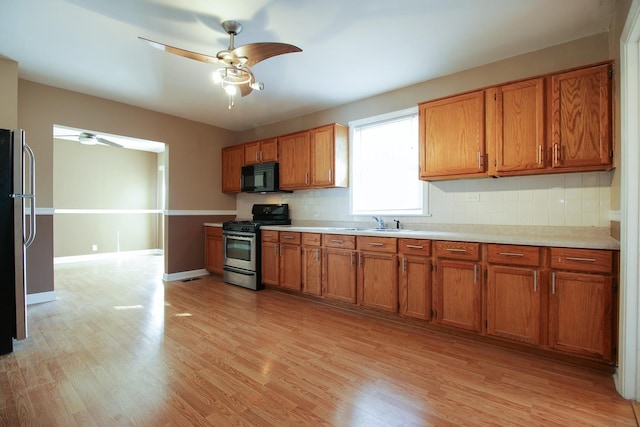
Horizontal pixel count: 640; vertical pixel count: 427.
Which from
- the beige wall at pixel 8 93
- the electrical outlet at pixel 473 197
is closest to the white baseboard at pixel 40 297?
the beige wall at pixel 8 93

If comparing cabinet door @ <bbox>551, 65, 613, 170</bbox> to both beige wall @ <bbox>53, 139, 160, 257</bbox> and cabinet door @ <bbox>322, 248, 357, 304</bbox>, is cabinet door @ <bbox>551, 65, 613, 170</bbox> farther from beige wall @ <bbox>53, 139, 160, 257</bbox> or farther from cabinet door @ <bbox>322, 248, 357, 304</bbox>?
beige wall @ <bbox>53, 139, 160, 257</bbox>

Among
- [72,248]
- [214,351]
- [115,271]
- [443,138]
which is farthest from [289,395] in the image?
[72,248]

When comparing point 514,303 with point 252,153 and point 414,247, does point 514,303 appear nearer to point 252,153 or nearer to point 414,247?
point 414,247

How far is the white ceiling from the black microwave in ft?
4.21

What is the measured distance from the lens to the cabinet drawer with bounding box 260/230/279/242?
4.15 metres

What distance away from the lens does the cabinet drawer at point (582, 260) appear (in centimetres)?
201

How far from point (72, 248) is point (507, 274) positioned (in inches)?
319

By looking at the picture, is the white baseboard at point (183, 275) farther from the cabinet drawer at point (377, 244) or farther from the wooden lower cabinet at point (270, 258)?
the cabinet drawer at point (377, 244)

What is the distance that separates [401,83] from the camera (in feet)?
11.5

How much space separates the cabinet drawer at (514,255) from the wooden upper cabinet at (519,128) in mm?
701

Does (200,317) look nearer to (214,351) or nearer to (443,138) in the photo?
(214,351)

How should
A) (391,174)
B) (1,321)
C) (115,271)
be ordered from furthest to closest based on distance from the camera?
(115,271)
(391,174)
(1,321)

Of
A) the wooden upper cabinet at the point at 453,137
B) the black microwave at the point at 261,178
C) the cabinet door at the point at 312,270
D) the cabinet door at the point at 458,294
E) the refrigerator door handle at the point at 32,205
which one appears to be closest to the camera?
the refrigerator door handle at the point at 32,205

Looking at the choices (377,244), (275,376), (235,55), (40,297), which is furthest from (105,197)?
(275,376)
